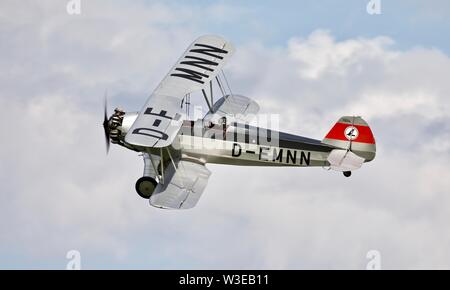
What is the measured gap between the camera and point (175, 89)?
19797 millimetres

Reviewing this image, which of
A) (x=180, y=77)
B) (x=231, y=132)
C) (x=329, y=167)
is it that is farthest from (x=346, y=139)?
(x=180, y=77)

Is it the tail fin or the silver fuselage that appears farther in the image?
the silver fuselage

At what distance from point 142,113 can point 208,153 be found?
186 centimetres

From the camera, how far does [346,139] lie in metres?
19.5

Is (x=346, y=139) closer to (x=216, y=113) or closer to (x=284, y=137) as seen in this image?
(x=284, y=137)

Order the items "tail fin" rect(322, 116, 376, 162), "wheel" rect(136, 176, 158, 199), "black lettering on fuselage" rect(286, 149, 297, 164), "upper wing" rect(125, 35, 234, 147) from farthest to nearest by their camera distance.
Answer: "black lettering on fuselage" rect(286, 149, 297, 164) → "tail fin" rect(322, 116, 376, 162) → "wheel" rect(136, 176, 158, 199) → "upper wing" rect(125, 35, 234, 147)

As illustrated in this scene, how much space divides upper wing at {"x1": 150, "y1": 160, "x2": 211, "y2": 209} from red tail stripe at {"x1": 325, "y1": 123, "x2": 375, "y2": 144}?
256 centimetres

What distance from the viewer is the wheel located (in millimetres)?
19172

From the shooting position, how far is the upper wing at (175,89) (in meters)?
17.8

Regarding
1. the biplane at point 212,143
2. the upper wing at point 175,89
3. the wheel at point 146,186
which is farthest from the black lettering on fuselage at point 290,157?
the wheel at point 146,186

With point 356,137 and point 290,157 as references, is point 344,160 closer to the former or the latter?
point 356,137

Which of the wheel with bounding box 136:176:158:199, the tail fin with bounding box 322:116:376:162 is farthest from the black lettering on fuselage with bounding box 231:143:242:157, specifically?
the tail fin with bounding box 322:116:376:162

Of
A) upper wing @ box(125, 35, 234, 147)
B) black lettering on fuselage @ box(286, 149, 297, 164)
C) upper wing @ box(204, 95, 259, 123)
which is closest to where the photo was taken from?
upper wing @ box(125, 35, 234, 147)

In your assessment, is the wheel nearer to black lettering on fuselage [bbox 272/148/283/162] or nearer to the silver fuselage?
the silver fuselage
